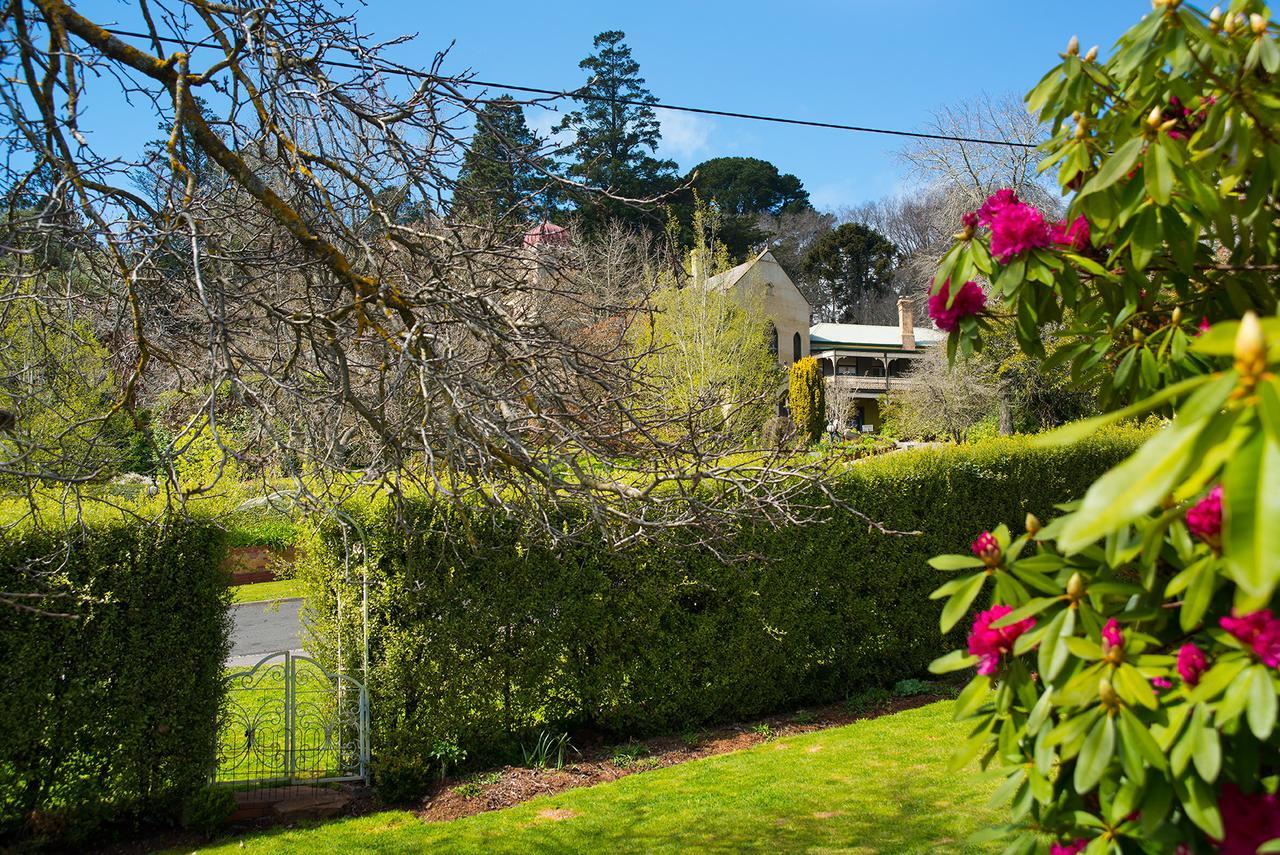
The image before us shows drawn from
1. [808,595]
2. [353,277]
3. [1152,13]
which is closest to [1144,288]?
[1152,13]

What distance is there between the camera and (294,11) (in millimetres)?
4020

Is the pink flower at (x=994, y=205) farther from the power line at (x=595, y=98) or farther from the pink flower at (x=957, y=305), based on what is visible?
the power line at (x=595, y=98)

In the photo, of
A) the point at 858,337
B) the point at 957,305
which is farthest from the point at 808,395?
the point at 957,305

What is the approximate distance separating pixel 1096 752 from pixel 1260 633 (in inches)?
11.9

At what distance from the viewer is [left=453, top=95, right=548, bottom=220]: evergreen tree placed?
13.6ft

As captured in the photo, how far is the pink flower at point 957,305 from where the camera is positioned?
2.24 metres

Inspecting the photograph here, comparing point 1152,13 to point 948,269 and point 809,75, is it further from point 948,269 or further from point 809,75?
point 809,75

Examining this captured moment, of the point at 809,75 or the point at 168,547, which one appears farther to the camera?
the point at 809,75

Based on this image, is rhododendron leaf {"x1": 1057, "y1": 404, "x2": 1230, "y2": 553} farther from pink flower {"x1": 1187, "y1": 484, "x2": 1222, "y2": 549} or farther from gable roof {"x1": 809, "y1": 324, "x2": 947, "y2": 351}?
gable roof {"x1": 809, "y1": 324, "x2": 947, "y2": 351}

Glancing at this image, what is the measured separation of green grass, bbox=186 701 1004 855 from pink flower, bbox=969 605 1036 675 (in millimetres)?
3884

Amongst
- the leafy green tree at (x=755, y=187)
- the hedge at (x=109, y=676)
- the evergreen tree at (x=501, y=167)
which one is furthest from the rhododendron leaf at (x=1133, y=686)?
the leafy green tree at (x=755, y=187)

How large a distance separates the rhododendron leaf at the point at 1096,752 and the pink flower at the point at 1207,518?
0.33 meters

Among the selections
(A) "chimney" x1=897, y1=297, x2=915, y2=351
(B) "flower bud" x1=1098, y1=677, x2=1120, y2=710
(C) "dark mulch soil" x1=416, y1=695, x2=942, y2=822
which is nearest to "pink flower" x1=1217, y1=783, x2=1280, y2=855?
(B) "flower bud" x1=1098, y1=677, x2=1120, y2=710

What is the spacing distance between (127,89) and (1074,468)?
1001cm
